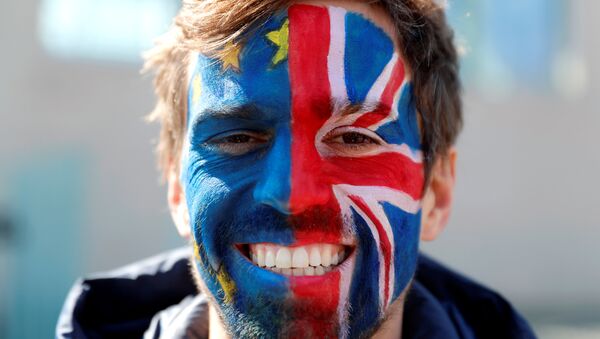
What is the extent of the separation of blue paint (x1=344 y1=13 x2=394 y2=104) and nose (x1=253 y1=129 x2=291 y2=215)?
244mm

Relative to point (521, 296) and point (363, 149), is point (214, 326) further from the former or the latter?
point (521, 296)

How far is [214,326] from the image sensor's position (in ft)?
7.84

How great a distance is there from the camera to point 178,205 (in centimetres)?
251

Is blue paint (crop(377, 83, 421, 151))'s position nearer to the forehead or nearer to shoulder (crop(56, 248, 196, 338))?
the forehead

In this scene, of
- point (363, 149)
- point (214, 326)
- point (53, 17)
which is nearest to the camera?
point (363, 149)

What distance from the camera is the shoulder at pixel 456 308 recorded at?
252 cm

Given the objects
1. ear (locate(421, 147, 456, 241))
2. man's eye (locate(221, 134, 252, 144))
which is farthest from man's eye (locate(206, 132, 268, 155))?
ear (locate(421, 147, 456, 241))

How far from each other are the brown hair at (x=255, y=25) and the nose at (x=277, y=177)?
1.12 feet

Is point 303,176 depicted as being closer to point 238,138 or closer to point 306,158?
point 306,158

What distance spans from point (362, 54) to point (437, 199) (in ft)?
2.00

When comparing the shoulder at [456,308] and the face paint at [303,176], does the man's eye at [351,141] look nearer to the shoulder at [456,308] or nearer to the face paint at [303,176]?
the face paint at [303,176]

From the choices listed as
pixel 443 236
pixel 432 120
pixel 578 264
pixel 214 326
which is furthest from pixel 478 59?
pixel 214 326

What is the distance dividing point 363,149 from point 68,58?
450cm

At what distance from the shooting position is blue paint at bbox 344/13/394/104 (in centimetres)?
215
